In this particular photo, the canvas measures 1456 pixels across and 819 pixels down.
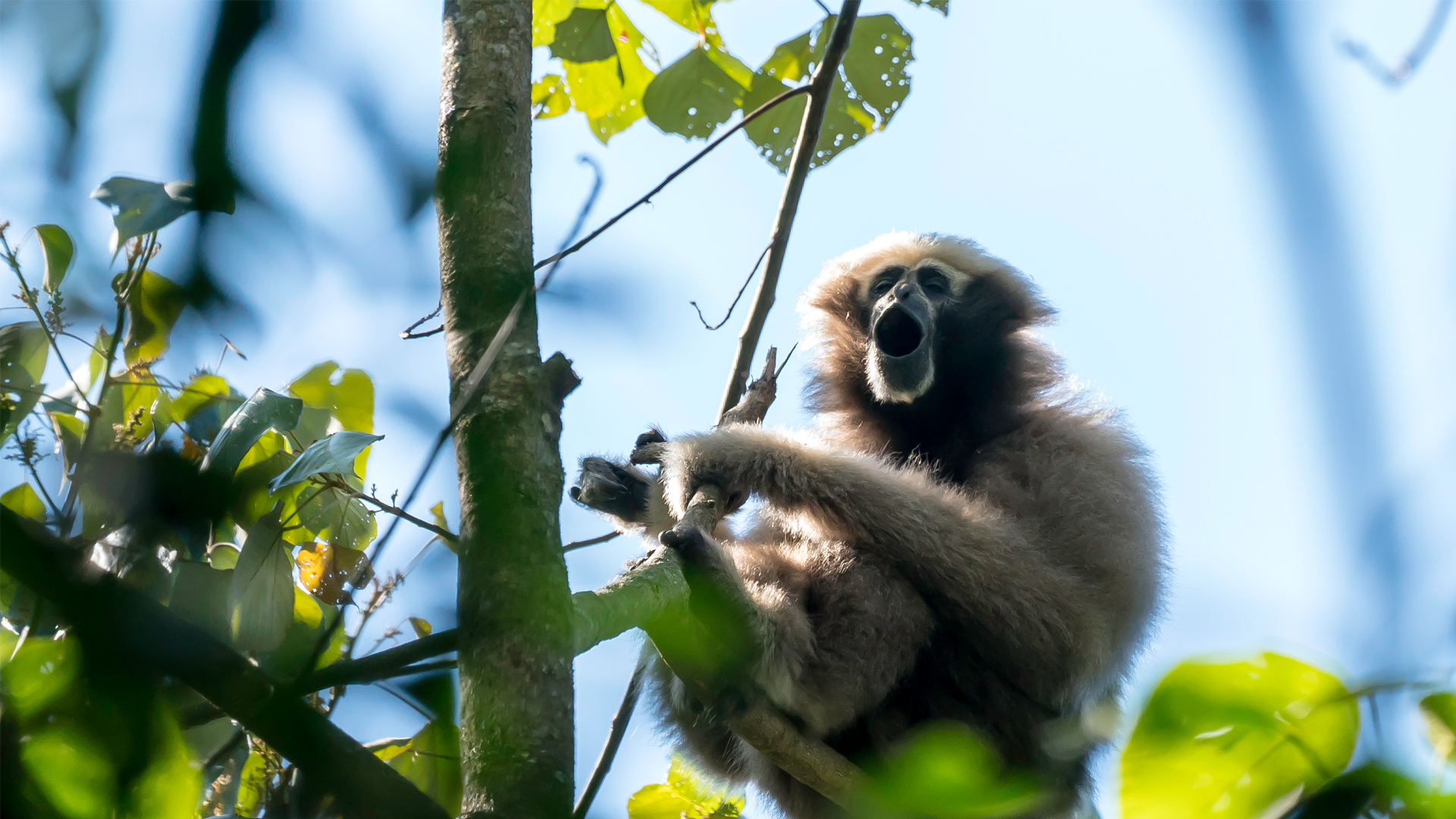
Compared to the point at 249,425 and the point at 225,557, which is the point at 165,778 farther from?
the point at 225,557

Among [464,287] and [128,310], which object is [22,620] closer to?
[128,310]

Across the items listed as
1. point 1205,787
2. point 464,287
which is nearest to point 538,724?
point 464,287

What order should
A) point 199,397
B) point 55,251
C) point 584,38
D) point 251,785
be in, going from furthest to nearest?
point 584,38, point 251,785, point 199,397, point 55,251

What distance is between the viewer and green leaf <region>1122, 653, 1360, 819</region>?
0.81m

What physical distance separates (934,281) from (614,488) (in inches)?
101

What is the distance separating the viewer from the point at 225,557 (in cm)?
219

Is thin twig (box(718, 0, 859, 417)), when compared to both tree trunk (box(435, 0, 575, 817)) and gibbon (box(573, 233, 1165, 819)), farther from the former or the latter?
tree trunk (box(435, 0, 575, 817))

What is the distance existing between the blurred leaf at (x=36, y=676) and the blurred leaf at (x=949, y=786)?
2.64 feet

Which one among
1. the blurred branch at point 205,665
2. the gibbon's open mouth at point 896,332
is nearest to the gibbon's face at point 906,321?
the gibbon's open mouth at point 896,332

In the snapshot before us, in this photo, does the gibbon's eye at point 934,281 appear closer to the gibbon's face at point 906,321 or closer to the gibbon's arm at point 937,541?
the gibbon's face at point 906,321

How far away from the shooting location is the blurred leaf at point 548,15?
18.2 ft

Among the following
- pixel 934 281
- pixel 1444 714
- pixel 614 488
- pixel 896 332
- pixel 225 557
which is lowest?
pixel 1444 714

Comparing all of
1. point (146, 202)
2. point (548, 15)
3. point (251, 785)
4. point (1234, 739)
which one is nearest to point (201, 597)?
point (146, 202)

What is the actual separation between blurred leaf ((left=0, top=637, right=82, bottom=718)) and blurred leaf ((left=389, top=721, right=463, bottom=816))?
55 cm
